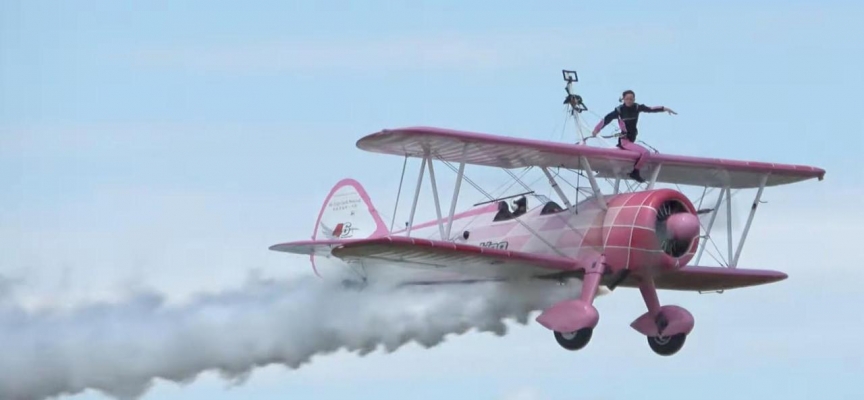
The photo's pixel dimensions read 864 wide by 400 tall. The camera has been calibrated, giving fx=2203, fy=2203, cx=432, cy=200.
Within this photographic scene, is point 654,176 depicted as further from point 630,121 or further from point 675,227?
point 675,227

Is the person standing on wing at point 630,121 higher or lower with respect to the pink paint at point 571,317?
higher

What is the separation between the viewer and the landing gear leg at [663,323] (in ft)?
97.3

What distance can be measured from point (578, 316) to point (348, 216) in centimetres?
671

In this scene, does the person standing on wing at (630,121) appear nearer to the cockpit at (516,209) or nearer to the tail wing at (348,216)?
the cockpit at (516,209)

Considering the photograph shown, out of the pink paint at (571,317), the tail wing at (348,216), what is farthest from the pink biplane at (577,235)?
the tail wing at (348,216)

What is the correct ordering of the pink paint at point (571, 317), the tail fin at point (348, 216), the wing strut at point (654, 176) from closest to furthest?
the pink paint at point (571, 317) < the wing strut at point (654, 176) < the tail fin at point (348, 216)

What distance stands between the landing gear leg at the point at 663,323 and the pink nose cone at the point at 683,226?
115 centimetres

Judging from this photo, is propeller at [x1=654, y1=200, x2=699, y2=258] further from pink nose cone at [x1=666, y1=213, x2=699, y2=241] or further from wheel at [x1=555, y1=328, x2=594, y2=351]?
wheel at [x1=555, y1=328, x2=594, y2=351]

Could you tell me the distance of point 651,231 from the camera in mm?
28531

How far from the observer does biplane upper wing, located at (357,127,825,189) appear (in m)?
28.8

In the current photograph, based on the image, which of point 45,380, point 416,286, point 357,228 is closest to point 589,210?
point 416,286

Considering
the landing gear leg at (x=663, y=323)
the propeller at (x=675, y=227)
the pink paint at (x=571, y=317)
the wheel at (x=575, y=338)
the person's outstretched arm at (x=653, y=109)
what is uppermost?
the person's outstretched arm at (x=653, y=109)

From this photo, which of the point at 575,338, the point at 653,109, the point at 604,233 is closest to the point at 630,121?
the point at 653,109

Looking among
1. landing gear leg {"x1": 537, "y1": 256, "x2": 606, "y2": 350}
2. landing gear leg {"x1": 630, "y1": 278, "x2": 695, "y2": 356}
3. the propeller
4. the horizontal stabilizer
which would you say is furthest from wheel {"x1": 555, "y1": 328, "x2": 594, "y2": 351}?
the propeller
